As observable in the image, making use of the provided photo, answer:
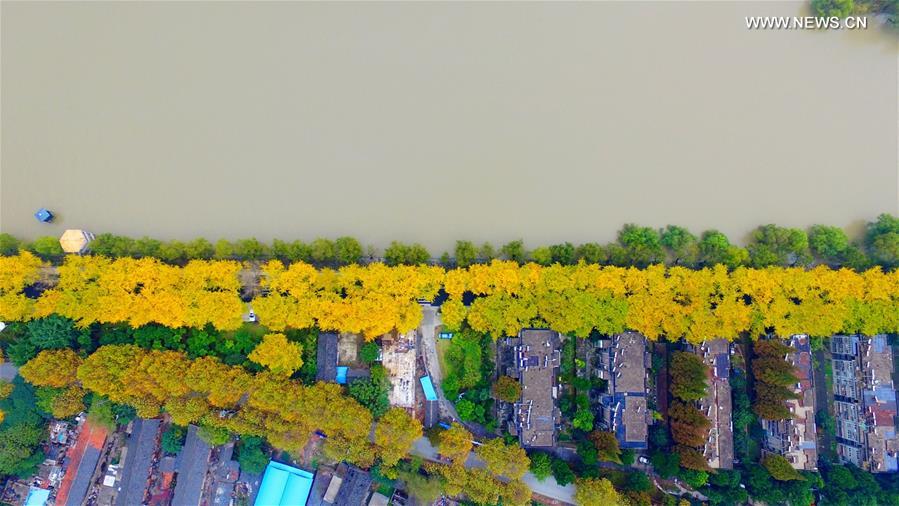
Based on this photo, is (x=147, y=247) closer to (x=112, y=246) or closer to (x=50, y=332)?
(x=112, y=246)

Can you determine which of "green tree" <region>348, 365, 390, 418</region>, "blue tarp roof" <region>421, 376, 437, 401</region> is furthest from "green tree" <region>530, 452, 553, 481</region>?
"green tree" <region>348, 365, 390, 418</region>

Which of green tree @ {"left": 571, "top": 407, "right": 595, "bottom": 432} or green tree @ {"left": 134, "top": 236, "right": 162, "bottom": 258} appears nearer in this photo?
green tree @ {"left": 134, "top": 236, "right": 162, "bottom": 258}

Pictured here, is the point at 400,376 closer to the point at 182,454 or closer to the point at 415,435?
the point at 415,435

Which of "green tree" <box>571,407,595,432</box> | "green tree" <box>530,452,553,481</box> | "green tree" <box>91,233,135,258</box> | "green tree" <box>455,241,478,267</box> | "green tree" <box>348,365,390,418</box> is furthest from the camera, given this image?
"green tree" <box>571,407,595,432</box>

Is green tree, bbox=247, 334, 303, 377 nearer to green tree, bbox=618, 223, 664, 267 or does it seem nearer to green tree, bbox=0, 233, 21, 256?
green tree, bbox=0, 233, 21, 256

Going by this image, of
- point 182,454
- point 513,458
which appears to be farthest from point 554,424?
point 182,454

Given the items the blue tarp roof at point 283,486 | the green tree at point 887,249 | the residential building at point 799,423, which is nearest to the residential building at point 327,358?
the blue tarp roof at point 283,486

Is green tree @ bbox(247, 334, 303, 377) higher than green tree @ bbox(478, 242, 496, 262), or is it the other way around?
green tree @ bbox(478, 242, 496, 262)

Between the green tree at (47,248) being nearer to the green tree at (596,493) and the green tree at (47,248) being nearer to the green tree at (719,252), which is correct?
the green tree at (596,493)
